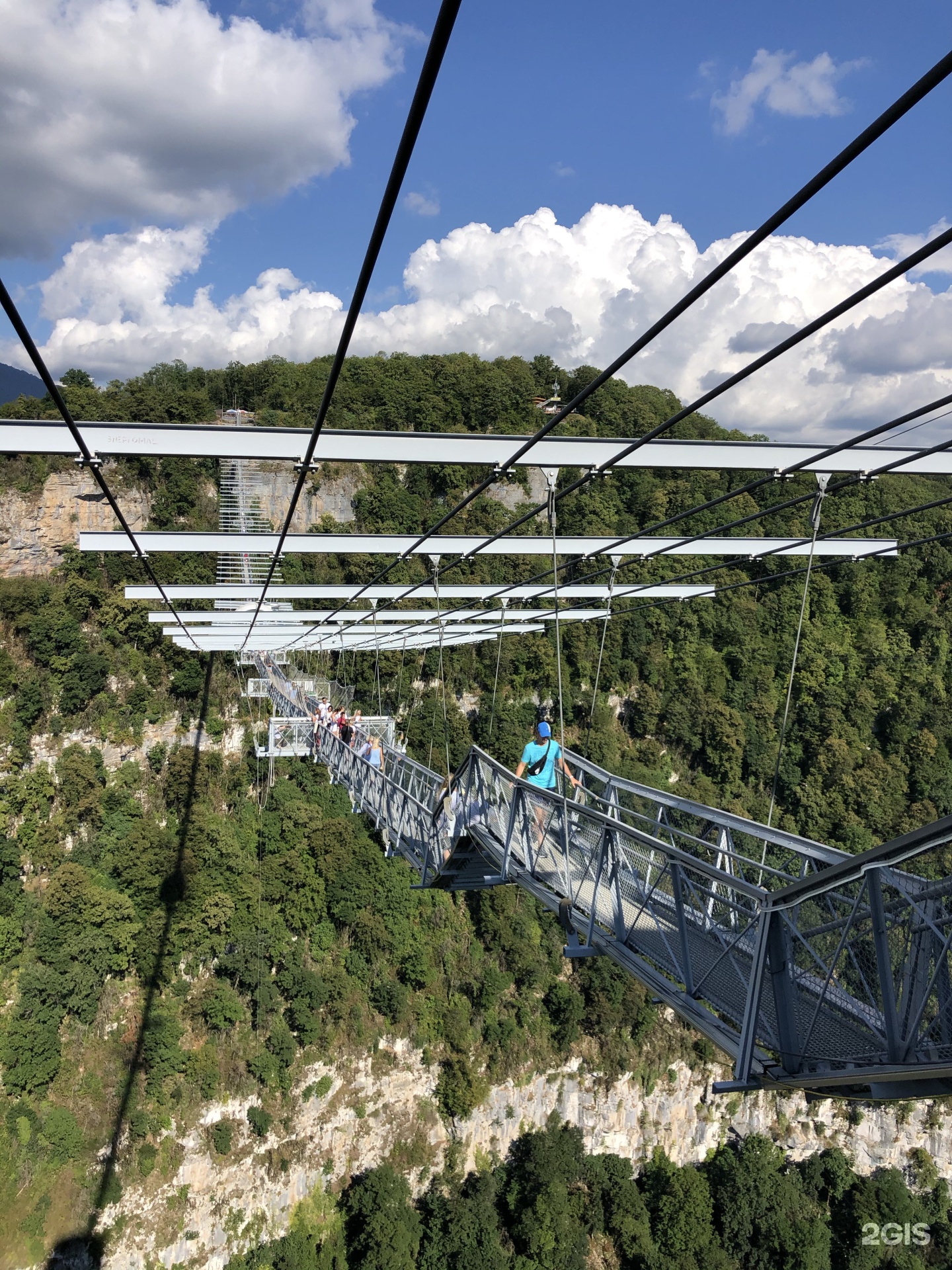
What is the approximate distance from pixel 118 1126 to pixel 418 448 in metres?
20.5

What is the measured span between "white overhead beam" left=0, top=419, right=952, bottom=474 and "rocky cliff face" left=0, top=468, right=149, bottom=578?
87.4 ft

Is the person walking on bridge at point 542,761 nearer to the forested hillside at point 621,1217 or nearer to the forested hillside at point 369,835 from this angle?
the forested hillside at point 369,835

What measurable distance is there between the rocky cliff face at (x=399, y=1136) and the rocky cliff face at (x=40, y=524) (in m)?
20.3

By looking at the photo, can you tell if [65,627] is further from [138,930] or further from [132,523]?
[138,930]

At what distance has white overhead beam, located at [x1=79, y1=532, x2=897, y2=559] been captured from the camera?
7910 millimetres

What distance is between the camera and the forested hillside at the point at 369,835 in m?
20.4

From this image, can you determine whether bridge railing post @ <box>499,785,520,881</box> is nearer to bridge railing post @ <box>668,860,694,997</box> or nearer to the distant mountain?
bridge railing post @ <box>668,860,694,997</box>

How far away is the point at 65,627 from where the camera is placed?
2847 cm

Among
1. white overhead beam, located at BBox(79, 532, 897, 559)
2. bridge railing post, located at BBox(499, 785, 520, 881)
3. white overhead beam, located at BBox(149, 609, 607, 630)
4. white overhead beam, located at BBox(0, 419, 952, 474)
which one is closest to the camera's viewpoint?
bridge railing post, located at BBox(499, 785, 520, 881)

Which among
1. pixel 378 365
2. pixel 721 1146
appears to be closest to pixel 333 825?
pixel 721 1146

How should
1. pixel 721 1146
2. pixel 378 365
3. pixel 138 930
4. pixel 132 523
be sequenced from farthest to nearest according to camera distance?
1. pixel 378 365
2. pixel 132 523
3. pixel 721 1146
4. pixel 138 930

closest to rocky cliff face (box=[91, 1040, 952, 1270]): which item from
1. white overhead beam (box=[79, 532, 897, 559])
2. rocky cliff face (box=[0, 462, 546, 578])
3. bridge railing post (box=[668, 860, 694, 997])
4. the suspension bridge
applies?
white overhead beam (box=[79, 532, 897, 559])

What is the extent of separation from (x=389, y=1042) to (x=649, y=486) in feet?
88.8

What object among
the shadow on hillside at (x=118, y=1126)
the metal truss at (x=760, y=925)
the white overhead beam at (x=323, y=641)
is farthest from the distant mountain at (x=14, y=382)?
the metal truss at (x=760, y=925)
